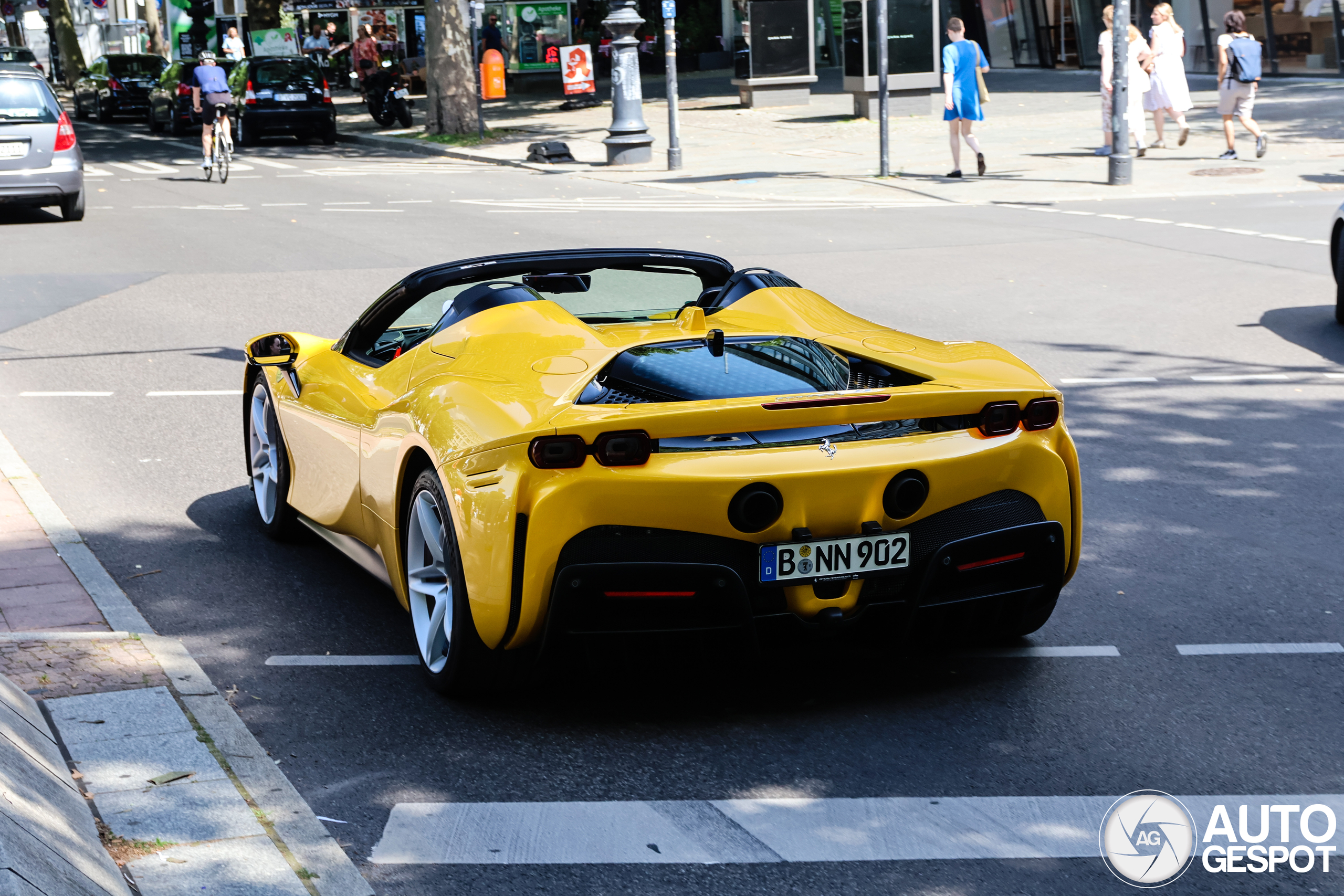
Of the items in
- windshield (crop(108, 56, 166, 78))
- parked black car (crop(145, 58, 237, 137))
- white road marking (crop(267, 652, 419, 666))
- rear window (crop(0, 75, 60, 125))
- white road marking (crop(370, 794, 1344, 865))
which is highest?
windshield (crop(108, 56, 166, 78))

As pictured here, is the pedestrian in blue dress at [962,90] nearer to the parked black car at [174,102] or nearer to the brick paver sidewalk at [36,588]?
the brick paver sidewalk at [36,588]

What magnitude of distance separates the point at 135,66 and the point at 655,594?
145ft

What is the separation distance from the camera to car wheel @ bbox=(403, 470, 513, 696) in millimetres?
4434

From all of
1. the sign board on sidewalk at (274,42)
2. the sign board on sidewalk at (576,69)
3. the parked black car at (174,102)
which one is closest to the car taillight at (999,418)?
the sign board on sidewalk at (576,69)

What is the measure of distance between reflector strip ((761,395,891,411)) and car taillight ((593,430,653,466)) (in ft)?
1.11

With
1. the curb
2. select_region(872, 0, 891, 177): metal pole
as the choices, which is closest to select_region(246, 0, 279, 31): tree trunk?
select_region(872, 0, 891, 177): metal pole

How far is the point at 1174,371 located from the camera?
9.58 meters

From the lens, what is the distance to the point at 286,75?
33312mm

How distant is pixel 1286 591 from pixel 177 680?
3686 millimetres

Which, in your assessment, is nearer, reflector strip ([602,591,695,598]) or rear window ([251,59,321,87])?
reflector strip ([602,591,695,598])

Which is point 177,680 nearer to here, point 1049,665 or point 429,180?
point 1049,665

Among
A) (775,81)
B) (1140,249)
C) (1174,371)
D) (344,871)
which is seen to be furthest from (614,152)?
(344,871)

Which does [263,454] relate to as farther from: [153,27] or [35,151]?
[153,27]

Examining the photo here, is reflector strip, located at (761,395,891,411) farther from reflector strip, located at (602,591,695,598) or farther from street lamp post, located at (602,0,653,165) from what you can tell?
street lamp post, located at (602,0,653,165)
